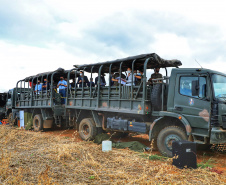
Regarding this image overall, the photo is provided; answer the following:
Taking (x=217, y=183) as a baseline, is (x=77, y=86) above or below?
above

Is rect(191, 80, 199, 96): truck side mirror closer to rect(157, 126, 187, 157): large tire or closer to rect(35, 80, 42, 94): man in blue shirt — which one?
rect(157, 126, 187, 157): large tire

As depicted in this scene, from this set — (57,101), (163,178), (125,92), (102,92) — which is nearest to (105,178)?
(163,178)

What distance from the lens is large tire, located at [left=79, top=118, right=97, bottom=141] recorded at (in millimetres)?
8961

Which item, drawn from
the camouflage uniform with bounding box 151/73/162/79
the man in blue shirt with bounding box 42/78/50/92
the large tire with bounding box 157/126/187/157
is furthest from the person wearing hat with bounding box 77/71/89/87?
the large tire with bounding box 157/126/187/157

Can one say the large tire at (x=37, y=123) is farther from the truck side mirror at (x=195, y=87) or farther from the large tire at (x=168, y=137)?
the truck side mirror at (x=195, y=87)

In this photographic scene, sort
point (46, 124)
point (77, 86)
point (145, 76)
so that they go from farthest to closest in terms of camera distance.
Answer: point (46, 124), point (77, 86), point (145, 76)

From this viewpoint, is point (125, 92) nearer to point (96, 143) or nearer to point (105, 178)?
A: point (96, 143)

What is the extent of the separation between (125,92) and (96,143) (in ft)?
7.86

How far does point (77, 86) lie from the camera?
32.9 ft

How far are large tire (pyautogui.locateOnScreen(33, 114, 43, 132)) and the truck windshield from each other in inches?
372

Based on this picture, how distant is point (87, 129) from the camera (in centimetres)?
933

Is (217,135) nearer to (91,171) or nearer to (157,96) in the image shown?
(157,96)

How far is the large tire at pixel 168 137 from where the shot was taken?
20.7 ft

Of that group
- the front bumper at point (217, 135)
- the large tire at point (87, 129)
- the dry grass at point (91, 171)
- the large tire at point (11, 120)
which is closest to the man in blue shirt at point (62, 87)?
the large tire at point (87, 129)
